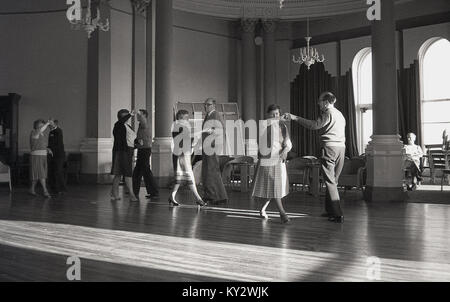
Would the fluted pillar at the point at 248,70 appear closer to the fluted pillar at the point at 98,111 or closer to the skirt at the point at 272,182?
the fluted pillar at the point at 98,111

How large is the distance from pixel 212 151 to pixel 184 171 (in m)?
0.51

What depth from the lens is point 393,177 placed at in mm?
7754

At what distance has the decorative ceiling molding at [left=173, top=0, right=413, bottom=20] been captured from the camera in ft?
45.0

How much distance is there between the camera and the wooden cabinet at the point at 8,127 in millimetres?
11359

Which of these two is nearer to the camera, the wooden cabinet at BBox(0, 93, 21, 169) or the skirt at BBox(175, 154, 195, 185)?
the skirt at BBox(175, 154, 195, 185)

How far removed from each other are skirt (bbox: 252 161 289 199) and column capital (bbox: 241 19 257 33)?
32.4 feet

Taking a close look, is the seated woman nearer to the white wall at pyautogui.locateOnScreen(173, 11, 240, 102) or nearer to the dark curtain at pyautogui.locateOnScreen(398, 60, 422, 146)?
the dark curtain at pyautogui.locateOnScreen(398, 60, 422, 146)

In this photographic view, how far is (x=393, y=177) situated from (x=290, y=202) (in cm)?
186

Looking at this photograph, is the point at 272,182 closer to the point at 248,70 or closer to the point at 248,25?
the point at 248,70

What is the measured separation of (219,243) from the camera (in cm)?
412

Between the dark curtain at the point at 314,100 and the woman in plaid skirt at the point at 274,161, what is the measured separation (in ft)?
29.1

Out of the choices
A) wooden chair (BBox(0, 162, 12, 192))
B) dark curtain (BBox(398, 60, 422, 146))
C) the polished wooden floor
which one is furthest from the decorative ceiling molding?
the polished wooden floor

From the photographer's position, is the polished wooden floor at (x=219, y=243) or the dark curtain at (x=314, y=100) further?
the dark curtain at (x=314, y=100)

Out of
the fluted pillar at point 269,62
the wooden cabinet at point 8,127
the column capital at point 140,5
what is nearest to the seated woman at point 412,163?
the fluted pillar at point 269,62
